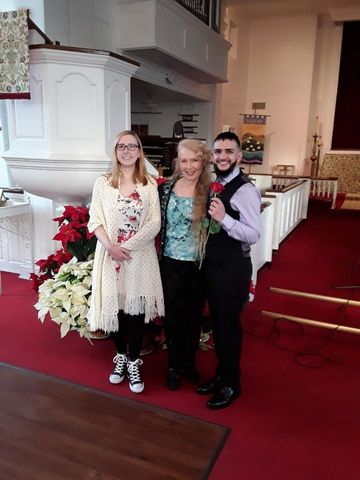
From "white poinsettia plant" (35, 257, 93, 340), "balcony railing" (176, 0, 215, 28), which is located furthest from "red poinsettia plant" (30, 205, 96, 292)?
"balcony railing" (176, 0, 215, 28)

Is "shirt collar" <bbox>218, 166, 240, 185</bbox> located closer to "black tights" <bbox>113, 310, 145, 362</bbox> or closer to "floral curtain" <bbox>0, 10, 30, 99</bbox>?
"black tights" <bbox>113, 310, 145, 362</bbox>

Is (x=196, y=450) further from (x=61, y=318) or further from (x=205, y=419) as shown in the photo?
(x=61, y=318)

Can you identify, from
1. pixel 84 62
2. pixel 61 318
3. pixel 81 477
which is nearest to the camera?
pixel 81 477

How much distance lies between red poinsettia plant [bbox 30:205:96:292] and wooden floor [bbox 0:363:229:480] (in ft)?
2.56

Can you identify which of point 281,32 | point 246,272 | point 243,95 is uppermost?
point 281,32

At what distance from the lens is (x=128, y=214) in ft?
6.98

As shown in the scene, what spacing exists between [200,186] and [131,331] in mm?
873

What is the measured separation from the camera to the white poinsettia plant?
2.46 metres

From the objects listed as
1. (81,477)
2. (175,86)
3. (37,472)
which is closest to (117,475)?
(81,477)

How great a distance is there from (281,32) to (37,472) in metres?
11.1

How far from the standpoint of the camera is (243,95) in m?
11.1

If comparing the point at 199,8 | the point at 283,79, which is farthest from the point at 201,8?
the point at 283,79

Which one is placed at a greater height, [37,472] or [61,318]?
[61,318]

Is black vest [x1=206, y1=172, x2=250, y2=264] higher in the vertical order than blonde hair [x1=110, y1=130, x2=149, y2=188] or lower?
lower
